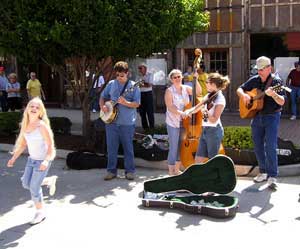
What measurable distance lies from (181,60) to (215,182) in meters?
11.0

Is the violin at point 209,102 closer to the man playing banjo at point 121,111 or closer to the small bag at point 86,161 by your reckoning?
the man playing banjo at point 121,111

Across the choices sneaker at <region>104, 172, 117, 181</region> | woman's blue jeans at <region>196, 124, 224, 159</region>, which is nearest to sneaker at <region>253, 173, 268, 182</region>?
woman's blue jeans at <region>196, 124, 224, 159</region>

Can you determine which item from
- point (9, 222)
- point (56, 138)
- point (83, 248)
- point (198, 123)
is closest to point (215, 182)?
point (198, 123)

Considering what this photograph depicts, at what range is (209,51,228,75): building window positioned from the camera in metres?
16.3

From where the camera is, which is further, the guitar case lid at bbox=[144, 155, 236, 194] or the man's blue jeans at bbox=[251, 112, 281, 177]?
the man's blue jeans at bbox=[251, 112, 281, 177]

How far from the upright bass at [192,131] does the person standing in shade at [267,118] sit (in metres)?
0.64

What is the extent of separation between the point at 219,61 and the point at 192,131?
9562mm

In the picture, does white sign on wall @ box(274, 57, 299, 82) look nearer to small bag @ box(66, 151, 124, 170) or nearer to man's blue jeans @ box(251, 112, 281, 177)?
small bag @ box(66, 151, 124, 170)

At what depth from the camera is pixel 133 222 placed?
5.66 m

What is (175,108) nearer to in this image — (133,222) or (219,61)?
(133,222)

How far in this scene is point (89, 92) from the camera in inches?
408

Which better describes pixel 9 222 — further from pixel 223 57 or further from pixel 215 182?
pixel 223 57

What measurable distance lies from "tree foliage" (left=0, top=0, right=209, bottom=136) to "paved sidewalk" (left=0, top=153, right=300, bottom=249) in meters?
2.67

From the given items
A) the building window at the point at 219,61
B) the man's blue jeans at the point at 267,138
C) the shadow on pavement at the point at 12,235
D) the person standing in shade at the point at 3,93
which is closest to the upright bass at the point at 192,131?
the man's blue jeans at the point at 267,138
